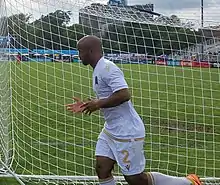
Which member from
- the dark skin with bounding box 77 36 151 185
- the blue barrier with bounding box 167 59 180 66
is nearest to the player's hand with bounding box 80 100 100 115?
the dark skin with bounding box 77 36 151 185

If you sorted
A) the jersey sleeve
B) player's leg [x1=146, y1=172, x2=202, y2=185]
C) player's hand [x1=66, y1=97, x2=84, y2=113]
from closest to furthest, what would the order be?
player's hand [x1=66, y1=97, x2=84, y2=113] → the jersey sleeve → player's leg [x1=146, y1=172, x2=202, y2=185]

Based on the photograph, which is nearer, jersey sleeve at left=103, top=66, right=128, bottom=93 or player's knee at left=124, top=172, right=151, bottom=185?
jersey sleeve at left=103, top=66, right=128, bottom=93

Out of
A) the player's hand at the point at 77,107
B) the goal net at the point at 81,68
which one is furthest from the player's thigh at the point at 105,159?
the goal net at the point at 81,68

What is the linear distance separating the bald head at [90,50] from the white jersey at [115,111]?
0.17 ft

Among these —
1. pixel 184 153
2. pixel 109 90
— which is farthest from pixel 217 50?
pixel 109 90

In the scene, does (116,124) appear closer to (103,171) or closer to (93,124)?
(103,171)

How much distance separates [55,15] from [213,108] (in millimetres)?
4647

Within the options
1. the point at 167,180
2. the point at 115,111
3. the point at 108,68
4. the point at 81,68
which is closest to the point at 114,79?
the point at 108,68

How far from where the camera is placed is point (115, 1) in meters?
8.88

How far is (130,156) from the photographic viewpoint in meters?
4.42

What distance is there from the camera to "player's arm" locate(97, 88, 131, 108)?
423cm

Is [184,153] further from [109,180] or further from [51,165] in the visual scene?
A: [109,180]

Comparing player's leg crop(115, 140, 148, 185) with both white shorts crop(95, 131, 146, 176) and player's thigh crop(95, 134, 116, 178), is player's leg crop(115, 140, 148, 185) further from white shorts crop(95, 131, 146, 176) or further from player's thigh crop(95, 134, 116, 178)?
player's thigh crop(95, 134, 116, 178)

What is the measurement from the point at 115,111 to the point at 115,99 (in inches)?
7.9
